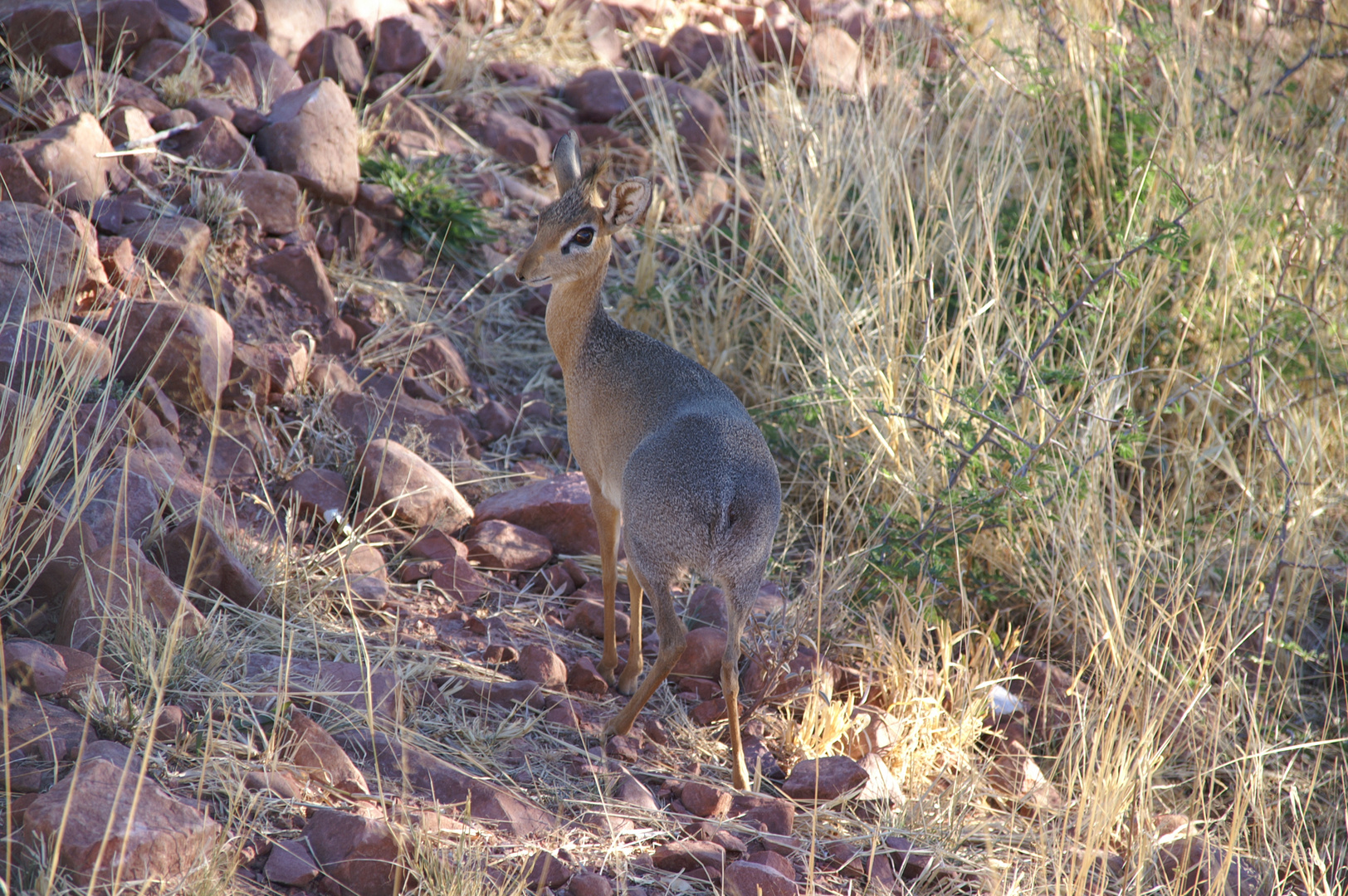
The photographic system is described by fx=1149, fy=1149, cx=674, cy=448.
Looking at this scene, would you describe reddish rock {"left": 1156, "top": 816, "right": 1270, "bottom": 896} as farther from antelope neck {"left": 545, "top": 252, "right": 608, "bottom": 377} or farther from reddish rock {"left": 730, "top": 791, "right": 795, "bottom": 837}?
antelope neck {"left": 545, "top": 252, "right": 608, "bottom": 377}

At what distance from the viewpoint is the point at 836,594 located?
14.5ft

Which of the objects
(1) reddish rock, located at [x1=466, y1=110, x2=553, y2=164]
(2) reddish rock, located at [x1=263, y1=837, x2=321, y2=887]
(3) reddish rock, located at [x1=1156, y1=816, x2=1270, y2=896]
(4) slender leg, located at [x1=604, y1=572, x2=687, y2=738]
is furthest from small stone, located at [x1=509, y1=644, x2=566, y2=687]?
(1) reddish rock, located at [x1=466, y1=110, x2=553, y2=164]

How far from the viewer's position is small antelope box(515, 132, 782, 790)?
338 centimetres

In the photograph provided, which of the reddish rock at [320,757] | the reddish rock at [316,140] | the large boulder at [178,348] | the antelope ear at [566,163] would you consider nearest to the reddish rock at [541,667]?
the reddish rock at [320,757]

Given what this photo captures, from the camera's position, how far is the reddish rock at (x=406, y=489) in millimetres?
4453

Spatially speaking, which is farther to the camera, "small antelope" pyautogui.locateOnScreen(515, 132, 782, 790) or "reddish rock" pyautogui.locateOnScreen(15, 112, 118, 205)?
"reddish rock" pyautogui.locateOnScreen(15, 112, 118, 205)

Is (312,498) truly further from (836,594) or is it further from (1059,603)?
(1059,603)

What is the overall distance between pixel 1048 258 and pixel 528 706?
3.41 metres

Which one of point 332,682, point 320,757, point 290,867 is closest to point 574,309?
point 332,682

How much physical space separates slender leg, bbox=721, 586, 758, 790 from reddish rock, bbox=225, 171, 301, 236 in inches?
110

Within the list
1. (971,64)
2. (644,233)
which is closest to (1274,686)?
(644,233)

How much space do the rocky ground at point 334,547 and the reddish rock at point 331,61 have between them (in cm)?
2

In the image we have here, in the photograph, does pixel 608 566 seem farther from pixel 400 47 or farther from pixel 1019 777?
pixel 400 47

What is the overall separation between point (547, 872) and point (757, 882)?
1.78 ft
